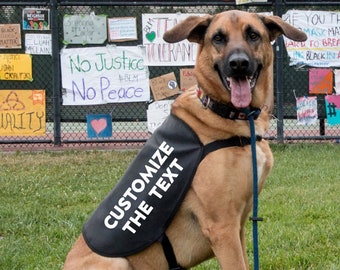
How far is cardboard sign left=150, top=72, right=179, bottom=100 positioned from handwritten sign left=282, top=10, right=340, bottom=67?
1.77 meters

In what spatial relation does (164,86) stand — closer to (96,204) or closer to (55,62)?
(55,62)

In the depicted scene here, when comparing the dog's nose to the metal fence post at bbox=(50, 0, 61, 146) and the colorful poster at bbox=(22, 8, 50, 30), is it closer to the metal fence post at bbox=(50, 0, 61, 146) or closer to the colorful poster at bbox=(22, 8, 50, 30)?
the metal fence post at bbox=(50, 0, 61, 146)

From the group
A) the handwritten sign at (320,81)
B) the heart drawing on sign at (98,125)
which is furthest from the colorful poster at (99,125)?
the handwritten sign at (320,81)

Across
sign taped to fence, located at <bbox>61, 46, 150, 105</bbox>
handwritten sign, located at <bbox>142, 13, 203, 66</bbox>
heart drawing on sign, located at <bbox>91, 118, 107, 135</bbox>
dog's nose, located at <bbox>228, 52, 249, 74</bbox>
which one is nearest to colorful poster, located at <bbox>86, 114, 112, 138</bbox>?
heart drawing on sign, located at <bbox>91, 118, 107, 135</bbox>

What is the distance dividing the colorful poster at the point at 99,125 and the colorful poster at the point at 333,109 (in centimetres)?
320

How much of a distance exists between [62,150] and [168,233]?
6.22 metres

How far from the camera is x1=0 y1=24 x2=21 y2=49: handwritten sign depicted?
914 centimetres

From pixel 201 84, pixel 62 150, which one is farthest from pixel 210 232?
pixel 62 150

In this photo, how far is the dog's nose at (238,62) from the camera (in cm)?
295

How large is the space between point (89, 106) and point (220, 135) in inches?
250

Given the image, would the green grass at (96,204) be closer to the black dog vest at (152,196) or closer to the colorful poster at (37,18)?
the black dog vest at (152,196)

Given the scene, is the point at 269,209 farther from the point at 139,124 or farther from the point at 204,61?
the point at 139,124

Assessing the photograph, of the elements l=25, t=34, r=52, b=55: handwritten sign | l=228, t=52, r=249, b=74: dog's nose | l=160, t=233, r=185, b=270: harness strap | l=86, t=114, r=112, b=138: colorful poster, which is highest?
l=25, t=34, r=52, b=55: handwritten sign

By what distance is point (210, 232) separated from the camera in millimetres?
2971
